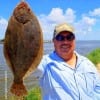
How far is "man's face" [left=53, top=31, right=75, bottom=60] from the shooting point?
4.50 m

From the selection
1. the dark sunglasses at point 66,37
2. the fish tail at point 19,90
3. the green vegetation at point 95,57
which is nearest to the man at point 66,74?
the dark sunglasses at point 66,37

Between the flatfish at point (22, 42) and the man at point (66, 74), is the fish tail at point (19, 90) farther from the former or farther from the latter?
the man at point (66, 74)

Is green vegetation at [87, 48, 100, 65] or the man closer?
the man

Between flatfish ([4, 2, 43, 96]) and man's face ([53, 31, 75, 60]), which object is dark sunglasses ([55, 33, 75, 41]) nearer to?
man's face ([53, 31, 75, 60])

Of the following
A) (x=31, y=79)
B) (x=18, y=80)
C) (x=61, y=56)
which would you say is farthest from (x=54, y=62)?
(x=31, y=79)

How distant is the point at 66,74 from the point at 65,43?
36 cm

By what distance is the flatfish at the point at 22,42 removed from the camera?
3727 millimetres

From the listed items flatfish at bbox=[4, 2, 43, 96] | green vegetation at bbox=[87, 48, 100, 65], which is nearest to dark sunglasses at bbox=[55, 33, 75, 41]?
flatfish at bbox=[4, 2, 43, 96]

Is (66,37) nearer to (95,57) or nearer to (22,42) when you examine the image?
(22,42)

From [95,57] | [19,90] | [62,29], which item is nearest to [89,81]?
[62,29]

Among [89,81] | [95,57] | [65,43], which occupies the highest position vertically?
[65,43]

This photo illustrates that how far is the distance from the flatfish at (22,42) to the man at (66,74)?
67 cm

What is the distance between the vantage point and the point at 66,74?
4.52m

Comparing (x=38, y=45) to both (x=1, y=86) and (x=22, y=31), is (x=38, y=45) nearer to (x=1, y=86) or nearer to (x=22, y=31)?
(x=22, y=31)
